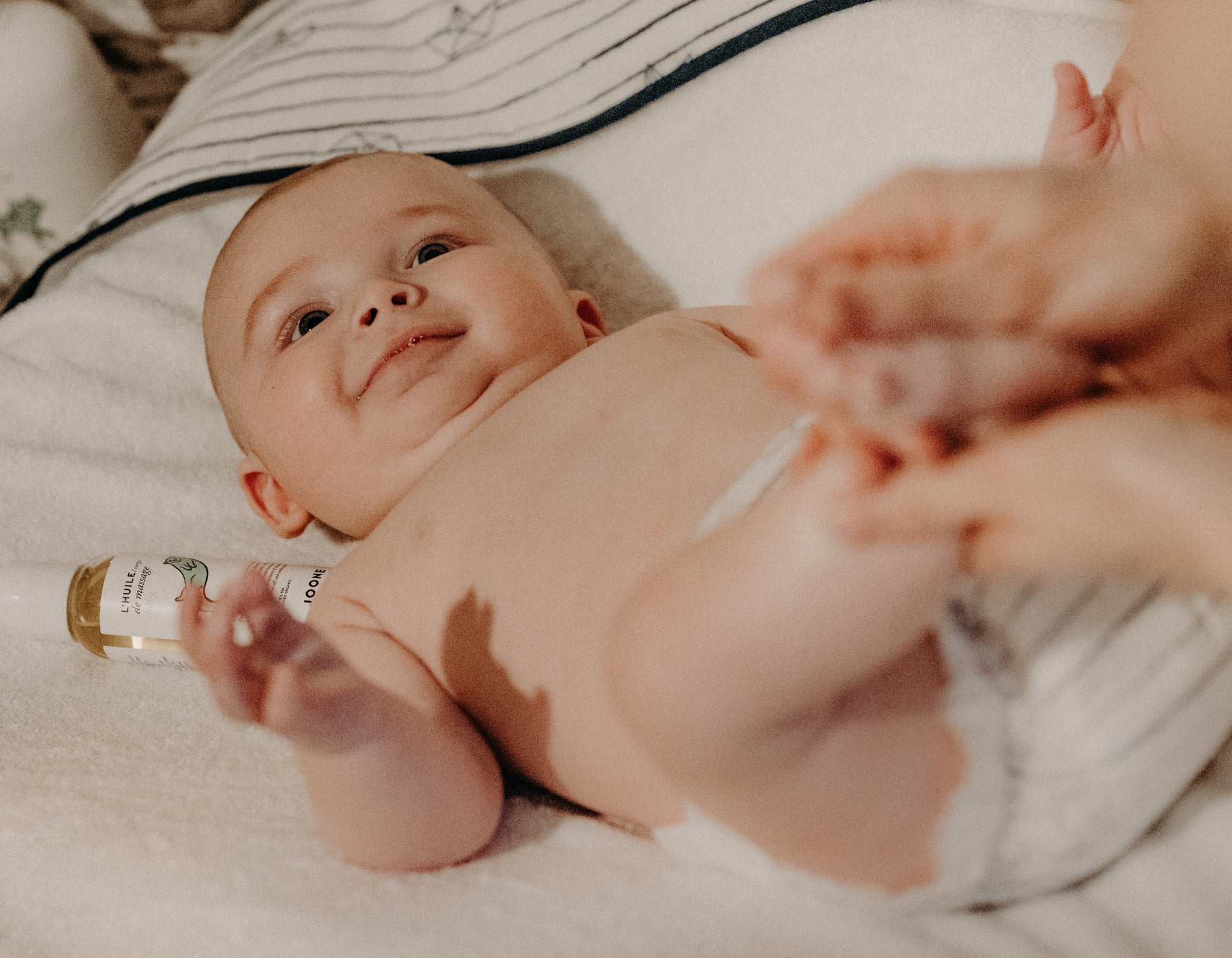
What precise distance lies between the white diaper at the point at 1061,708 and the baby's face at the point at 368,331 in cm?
36

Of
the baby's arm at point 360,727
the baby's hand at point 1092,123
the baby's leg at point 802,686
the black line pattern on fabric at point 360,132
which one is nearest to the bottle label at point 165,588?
the baby's arm at point 360,727

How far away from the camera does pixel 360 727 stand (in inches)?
25.1

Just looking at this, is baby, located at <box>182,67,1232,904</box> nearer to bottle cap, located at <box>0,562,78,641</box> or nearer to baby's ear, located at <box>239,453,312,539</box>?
baby's ear, located at <box>239,453,312,539</box>

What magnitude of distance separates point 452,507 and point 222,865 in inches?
11.6

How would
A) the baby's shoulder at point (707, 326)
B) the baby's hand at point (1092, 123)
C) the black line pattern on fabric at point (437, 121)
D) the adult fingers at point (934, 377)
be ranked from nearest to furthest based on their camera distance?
Result: the adult fingers at point (934, 377) < the baby's hand at point (1092, 123) < the baby's shoulder at point (707, 326) < the black line pattern on fabric at point (437, 121)

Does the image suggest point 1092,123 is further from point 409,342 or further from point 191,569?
point 191,569

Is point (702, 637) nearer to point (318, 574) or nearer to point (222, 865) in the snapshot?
point (222, 865)

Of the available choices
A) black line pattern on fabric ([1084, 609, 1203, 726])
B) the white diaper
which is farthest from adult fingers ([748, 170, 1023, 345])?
black line pattern on fabric ([1084, 609, 1203, 726])

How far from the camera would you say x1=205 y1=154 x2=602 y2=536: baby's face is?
875mm

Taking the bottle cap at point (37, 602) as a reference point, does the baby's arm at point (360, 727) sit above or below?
above

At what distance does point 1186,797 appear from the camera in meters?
0.65

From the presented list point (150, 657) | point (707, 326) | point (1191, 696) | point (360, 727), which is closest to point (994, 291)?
point (1191, 696)

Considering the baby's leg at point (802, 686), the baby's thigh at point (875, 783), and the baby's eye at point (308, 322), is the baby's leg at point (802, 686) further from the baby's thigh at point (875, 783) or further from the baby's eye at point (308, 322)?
the baby's eye at point (308, 322)

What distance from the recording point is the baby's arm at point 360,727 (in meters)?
0.56
